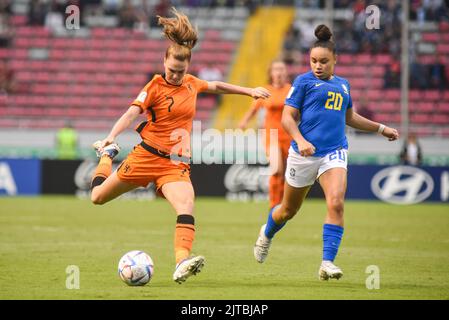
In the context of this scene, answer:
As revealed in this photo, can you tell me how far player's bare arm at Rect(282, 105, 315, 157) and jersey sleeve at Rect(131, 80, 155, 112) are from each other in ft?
4.45

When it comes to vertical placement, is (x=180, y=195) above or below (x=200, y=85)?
below

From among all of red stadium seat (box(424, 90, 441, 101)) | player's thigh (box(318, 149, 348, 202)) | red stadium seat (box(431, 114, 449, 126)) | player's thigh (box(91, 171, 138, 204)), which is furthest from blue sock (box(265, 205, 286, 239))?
red stadium seat (box(424, 90, 441, 101))

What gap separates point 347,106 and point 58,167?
15.6 metres

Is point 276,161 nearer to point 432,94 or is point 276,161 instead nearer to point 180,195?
point 180,195

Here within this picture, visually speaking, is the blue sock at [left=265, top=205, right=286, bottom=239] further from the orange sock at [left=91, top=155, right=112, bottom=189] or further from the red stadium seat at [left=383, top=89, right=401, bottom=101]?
the red stadium seat at [left=383, top=89, right=401, bottom=101]

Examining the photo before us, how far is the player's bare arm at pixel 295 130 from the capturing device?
871 centimetres

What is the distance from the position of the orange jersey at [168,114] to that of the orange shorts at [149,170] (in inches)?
4.7

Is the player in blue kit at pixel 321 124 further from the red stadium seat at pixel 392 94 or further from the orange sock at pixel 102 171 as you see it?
the red stadium seat at pixel 392 94

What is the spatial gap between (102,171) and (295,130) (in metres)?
2.05

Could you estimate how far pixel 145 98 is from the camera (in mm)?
8758

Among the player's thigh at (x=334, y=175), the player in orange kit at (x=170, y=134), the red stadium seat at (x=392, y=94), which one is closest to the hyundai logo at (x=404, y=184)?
the red stadium seat at (x=392, y=94)

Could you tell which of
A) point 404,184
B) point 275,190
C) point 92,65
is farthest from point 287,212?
point 92,65

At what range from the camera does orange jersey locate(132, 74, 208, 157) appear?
29.0ft

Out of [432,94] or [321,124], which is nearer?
[321,124]
